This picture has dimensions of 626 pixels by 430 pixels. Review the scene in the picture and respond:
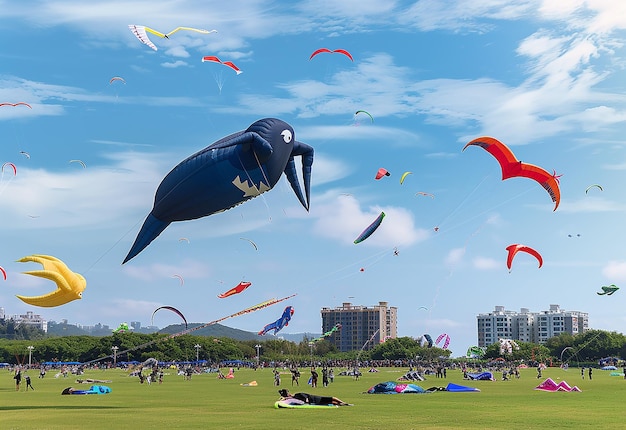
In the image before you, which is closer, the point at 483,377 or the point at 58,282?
the point at 58,282

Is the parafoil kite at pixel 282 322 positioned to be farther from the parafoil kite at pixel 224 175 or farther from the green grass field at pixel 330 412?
the parafoil kite at pixel 224 175

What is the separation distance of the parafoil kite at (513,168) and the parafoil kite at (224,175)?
7.70m

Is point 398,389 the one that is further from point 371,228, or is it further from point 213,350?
point 213,350

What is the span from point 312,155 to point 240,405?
1065 cm

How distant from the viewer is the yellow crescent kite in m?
22.4

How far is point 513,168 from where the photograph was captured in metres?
27.9

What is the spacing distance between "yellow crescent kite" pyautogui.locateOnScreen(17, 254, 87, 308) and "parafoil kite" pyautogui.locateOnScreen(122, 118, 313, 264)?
10.5 feet

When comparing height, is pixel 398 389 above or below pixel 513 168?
below

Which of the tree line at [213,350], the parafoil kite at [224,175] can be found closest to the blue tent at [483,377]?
the parafoil kite at [224,175]

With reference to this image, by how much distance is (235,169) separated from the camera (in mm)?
23922

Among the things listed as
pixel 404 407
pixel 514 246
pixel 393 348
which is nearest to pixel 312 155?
pixel 404 407

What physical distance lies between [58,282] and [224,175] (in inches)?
245

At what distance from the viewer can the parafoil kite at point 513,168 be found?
90.6 ft

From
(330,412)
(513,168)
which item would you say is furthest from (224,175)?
(513,168)
